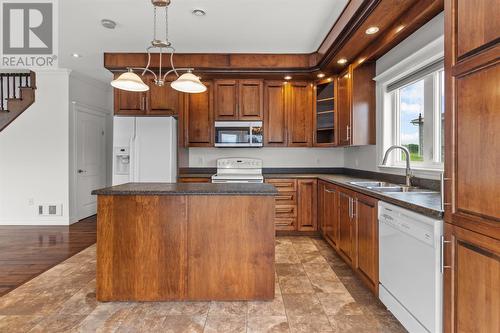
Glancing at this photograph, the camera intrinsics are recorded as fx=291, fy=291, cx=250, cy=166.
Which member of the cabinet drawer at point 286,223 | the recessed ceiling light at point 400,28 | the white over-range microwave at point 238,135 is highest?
the recessed ceiling light at point 400,28

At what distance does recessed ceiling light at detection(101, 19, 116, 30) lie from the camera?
315 cm

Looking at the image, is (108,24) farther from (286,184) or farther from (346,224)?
(346,224)

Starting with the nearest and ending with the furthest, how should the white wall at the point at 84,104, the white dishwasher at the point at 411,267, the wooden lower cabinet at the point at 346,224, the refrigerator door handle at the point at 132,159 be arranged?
the white dishwasher at the point at 411,267, the wooden lower cabinet at the point at 346,224, the refrigerator door handle at the point at 132,159, the white wall at the point at 84,104

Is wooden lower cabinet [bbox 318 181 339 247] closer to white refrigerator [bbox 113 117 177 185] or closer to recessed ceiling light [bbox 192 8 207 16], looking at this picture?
white refrigerator [bbox 113 117 177 185]

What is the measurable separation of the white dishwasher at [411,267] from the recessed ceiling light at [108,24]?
3253mm

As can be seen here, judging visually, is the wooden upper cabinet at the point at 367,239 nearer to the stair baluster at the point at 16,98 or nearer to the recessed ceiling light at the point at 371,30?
the recessed ceiling light at the point at 371,30

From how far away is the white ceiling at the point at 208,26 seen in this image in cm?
282

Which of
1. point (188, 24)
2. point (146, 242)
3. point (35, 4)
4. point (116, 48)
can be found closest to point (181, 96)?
point (116, 48)

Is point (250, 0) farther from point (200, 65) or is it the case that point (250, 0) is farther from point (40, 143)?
point (40, 143)

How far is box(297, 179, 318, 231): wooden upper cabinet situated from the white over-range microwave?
928 millimetres

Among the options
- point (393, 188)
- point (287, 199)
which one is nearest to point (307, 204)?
point (287, 199)

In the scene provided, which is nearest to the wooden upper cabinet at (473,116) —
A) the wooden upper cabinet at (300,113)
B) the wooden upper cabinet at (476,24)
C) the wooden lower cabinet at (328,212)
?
the wooden upper cabinet at (476,24)

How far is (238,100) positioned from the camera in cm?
448

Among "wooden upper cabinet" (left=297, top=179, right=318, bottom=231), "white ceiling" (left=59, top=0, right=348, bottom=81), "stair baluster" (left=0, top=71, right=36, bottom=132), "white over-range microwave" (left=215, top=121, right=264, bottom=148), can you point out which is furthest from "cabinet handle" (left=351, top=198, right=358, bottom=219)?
"stair baluster" (left=0, top=71, right=36, bottom=132)
